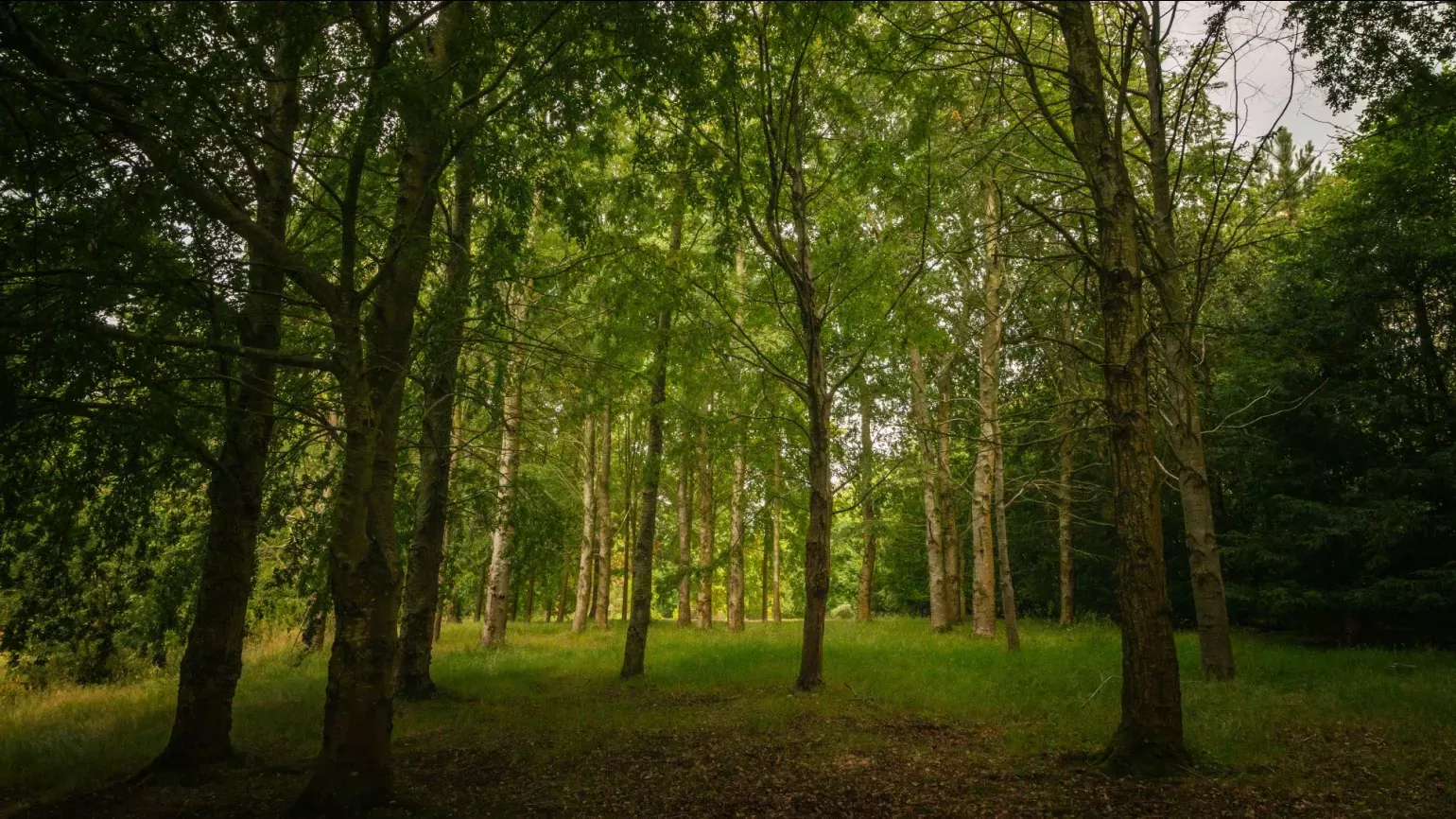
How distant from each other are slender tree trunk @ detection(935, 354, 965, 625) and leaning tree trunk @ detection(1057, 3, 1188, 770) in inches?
412

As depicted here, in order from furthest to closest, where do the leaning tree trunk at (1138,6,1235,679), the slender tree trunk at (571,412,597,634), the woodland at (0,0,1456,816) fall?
the slender tree trunk at (571,412,597,634) → the leaning tree trunk at (1138,6,1235,679) → the woodland at (0,0,1456,816)

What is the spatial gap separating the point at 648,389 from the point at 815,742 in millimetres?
8952

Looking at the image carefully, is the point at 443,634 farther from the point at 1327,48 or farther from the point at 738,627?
the point at 1327,48

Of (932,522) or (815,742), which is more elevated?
(932,522)

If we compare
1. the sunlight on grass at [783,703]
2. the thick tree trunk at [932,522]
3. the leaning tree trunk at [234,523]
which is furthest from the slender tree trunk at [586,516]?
the leaning tree trunk at [234,523]

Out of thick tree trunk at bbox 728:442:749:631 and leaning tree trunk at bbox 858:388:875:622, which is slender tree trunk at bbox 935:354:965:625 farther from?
thick tree trunk at bbox 728:442:749:631

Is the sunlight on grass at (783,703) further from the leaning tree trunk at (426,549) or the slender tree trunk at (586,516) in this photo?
the slender tree trunk at (586,516)

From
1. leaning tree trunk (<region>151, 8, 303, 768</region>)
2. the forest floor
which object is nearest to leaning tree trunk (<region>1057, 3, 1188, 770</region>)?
the forest floor

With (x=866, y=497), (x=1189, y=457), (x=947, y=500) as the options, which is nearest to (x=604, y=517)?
(x=866, y=497)

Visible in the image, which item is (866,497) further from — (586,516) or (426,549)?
(586,516)

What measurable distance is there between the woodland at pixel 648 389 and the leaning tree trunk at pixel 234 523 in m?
0.05

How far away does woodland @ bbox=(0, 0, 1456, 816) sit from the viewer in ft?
17.7

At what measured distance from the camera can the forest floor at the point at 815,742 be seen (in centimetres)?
559

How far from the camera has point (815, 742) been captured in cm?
770
